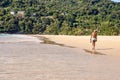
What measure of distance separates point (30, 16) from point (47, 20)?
37.5 feet

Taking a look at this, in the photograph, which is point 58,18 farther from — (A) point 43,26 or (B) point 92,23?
(B) point 92,23

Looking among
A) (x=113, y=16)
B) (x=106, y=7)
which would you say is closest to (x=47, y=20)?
(x=113, y=16)

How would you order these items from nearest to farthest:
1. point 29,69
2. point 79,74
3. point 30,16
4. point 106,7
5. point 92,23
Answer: point 79,74 → point 29,69 → point 92,23 → point 30,16 → point 106,7

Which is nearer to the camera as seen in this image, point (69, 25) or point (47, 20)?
point (69, 25)

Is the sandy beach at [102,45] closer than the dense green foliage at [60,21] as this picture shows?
Yes

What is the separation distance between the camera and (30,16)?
106438mm

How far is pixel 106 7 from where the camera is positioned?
120250 mm

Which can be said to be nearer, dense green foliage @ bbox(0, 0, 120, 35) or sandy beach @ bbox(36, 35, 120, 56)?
sandy beach @ bbox(36, 35, 120, 56)

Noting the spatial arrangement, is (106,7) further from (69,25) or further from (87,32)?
(87,32)

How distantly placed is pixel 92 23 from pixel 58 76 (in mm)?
77369

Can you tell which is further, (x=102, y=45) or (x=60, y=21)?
(x=60, y=21)

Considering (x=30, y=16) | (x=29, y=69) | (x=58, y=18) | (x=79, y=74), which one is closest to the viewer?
(x=79, y=74)

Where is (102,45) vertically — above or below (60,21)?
below

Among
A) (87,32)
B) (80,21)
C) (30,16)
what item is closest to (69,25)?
(80,21)
